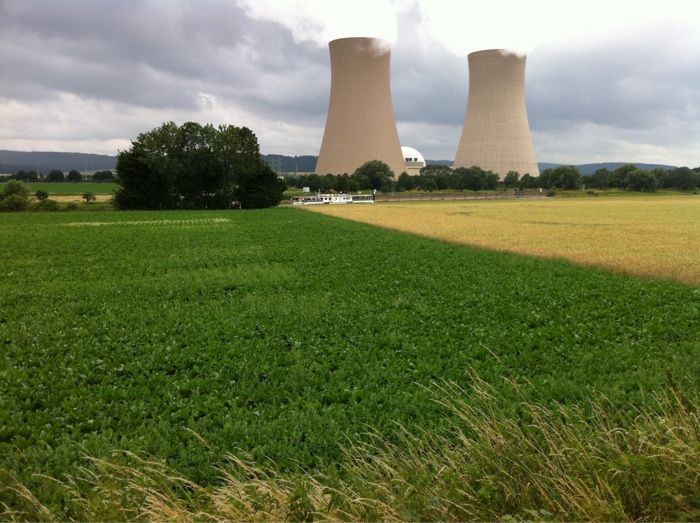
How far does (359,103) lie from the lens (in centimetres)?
5794

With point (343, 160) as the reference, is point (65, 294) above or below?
below

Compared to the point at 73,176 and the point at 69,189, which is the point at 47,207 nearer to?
the point at 69,189

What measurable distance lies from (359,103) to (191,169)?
23.7 metres

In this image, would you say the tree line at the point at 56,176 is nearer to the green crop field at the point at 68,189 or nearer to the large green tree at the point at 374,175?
the green crop field at the point at 68,189

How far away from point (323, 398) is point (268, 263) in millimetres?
9288

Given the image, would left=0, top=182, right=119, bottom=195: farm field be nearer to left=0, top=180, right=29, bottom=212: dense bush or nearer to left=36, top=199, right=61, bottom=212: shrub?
left=0, top=180, right=29, bottom=212: dense bush

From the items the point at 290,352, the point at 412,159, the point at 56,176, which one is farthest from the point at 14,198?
the point at 412,159

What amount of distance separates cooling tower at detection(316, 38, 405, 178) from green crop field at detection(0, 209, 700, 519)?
49.1m

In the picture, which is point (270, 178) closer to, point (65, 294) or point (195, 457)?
point (65, 294)

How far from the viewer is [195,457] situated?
140 inches

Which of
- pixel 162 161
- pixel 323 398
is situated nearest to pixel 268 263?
pixel 323 398

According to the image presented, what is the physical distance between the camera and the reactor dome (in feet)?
A: 395

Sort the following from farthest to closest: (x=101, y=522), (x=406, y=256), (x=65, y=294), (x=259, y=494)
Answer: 1. (x=406, y=256)
2. (x=65, y=294)
3. (x=259, y=494)
4. (x=101, y=522)

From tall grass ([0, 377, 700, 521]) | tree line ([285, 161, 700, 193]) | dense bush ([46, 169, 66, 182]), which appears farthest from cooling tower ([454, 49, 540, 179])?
dense bush ([46, 169, 66, 182])
